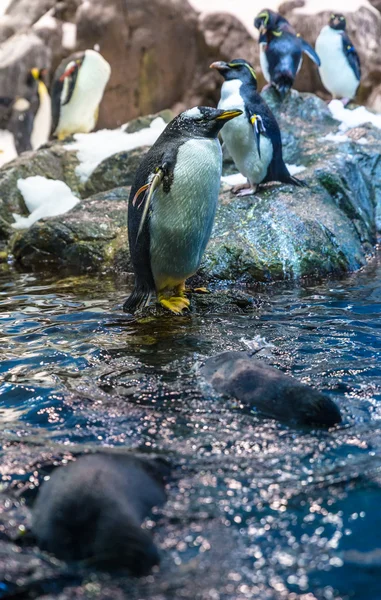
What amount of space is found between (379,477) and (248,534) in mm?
489

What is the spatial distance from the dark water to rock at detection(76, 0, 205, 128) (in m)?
10.1

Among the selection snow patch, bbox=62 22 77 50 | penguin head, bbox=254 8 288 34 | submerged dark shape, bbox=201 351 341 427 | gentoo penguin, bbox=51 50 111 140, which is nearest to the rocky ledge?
penguin head, bbox=254 8 288 34

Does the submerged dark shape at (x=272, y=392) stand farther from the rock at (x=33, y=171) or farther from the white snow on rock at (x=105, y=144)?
the white snow on rock at (x=105, y=144)

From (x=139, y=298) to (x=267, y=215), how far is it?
1.75 m

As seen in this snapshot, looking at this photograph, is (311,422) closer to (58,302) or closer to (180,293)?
(180,293)

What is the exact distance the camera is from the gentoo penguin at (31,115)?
11156mm

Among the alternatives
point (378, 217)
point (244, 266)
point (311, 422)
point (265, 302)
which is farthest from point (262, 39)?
point (311, 422)

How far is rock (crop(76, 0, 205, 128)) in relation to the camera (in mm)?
13195

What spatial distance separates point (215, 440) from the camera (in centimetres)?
235

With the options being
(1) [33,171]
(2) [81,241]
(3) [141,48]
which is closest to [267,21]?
(1) [33,171]

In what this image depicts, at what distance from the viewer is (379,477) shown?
207 centimetres

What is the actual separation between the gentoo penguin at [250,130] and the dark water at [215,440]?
1.83 m

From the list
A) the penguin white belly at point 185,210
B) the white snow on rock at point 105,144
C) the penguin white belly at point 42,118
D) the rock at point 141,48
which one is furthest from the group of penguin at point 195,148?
the rock at point 141,48

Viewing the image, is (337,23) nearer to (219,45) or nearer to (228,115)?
(219,45)
